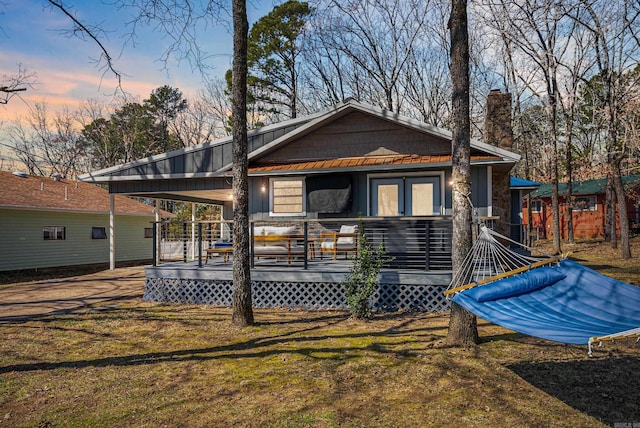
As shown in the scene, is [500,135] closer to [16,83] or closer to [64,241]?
[16,83]

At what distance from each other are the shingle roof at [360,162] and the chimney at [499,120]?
4.41m

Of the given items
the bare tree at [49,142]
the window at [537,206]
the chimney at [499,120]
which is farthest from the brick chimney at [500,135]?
the bare tree at [49,142]

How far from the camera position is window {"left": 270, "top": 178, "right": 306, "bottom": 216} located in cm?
1105

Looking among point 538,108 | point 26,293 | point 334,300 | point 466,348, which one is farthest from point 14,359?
point 538,108

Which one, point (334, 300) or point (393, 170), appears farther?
point (393, 170)

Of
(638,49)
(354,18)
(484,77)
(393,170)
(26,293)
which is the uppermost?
(354,18)

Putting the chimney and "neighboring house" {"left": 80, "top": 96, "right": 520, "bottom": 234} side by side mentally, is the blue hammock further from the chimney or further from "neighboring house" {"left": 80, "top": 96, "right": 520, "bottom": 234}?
the chimney

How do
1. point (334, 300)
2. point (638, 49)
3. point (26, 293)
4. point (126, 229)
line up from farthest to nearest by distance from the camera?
point (126, 229) → point (638, 49) → point (26, 293) → point (334, 300)

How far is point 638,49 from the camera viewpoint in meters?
16.2

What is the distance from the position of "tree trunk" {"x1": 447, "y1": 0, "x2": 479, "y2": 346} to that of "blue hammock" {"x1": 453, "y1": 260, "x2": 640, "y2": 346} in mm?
1068

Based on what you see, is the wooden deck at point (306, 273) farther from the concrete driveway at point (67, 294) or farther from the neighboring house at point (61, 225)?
the neighboring house at point (61, 225)

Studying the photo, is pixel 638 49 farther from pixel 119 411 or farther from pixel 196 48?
pixel 119 411

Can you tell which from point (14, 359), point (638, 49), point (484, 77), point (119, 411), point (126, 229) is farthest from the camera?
point (484, 77)

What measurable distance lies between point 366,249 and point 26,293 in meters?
10.0
